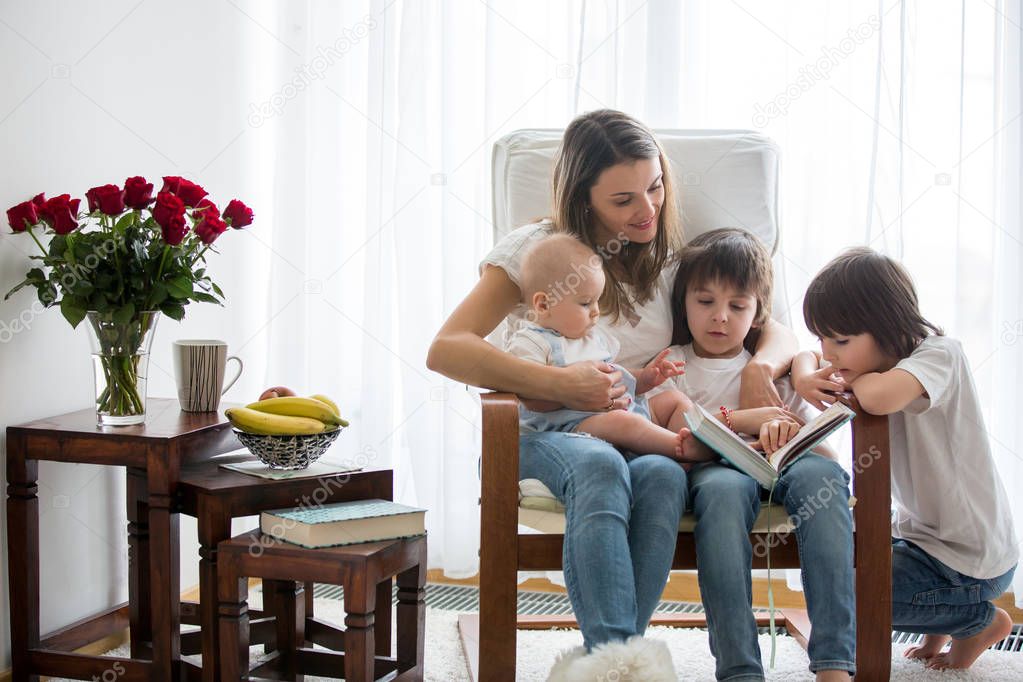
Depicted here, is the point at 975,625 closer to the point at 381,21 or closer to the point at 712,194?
the point at 712,194

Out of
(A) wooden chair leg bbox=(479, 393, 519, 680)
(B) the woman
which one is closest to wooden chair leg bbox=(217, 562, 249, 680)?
(A) wooden chair leg bbox=(479, 393, 519, 680)

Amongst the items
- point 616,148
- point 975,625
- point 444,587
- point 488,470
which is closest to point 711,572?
point 488,470

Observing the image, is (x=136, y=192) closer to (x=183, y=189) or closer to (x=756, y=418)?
(x=183, y=189)

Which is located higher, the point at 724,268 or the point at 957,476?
the point at 724,268

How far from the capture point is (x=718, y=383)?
1871mm

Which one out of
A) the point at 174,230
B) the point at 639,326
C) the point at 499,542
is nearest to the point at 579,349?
the point at 639,326

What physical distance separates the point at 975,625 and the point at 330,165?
5.74ft

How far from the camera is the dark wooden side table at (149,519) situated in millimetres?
1620

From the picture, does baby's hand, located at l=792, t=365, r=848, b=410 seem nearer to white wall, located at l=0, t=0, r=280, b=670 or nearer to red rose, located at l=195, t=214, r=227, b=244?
red rose, located at l=195, t=214, r=227, b=244

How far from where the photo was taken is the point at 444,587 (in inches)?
97.0

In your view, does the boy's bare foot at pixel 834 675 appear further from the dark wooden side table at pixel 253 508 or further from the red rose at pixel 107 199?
the red rose at pixel 107 199

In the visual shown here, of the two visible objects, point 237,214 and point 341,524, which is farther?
point 237,214

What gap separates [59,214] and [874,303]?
1370mm

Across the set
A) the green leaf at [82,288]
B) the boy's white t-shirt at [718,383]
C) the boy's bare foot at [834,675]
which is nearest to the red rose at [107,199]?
the green leaf at [82,288]
